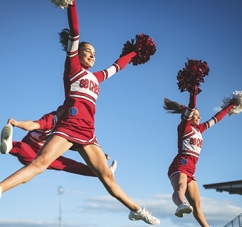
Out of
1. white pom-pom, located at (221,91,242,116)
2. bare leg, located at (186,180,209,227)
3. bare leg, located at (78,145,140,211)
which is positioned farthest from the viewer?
white pom-pom, located at (221,91,242,116)

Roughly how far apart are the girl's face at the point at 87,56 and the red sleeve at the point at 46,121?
67.6 inches

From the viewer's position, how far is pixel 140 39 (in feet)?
23.1

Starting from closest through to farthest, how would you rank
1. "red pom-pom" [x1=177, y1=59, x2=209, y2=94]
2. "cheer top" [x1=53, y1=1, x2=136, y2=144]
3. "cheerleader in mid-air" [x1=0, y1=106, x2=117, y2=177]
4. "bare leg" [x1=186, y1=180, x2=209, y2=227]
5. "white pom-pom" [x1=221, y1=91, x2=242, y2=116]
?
"cheer top" [x1=53, y1=1, x2=136, y2=144]
"cheerleader in mid-air" [x1=0, y1=106, x2=117, y2=177]
"red pom-pom" [x1=177, y1=59, x2=209, y2=94]
"bare leg" [x1=186, y1=180, x2=209, y2=227]
"white pom-pom" [x1=221, y1=91, x2=242, y2=116]

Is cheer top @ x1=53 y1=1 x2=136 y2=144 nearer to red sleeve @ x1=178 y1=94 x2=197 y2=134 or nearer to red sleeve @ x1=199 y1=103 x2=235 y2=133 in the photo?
red sleeve @ x1=178 y1=94 x2=197 y2=134

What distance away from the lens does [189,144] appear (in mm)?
8078

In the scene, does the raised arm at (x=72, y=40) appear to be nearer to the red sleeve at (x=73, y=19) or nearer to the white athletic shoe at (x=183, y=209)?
the red sleeve at (x=73, y=19)

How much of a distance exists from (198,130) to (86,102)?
10.6ft

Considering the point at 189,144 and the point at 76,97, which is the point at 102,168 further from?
the point at 189,144

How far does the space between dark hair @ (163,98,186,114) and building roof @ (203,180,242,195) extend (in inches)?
669

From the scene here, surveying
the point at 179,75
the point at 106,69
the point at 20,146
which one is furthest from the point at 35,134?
the point at 179,75

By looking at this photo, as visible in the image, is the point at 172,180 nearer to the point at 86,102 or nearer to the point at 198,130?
the point at 198,130

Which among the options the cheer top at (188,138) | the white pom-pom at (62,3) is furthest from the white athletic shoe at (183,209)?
the white pom-pom at (62,3)

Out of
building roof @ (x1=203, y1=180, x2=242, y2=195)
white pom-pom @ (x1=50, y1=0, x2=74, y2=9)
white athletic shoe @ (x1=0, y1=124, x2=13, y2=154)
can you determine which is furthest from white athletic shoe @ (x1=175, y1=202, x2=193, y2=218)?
building roof @ (x1=203, y1=180, x2=242, y2=195)

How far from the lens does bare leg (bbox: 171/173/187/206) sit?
7234mm
